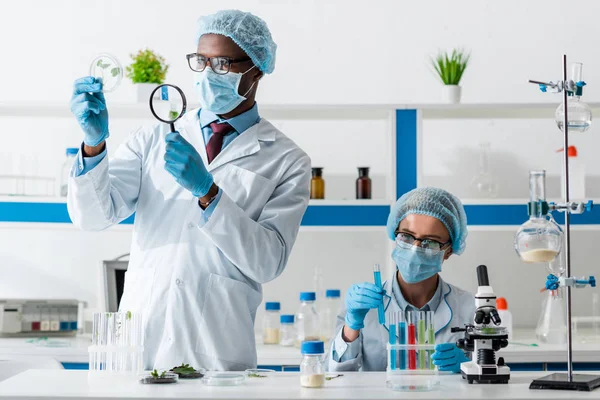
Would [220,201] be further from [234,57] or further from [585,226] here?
[585,226]

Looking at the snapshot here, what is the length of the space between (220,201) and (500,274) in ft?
6.80

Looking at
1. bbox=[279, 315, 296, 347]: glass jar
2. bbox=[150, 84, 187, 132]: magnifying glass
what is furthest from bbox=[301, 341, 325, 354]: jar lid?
bbox=[279, 315, 296, 347]: glass jar

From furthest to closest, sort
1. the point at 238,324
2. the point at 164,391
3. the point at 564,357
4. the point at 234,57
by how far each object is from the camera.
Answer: the point at 564,357 < the point at 234,57 < the point at 238,324 < the point at 164,391

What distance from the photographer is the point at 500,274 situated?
11.5ft

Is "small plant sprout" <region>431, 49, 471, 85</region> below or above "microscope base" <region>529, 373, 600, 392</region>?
above

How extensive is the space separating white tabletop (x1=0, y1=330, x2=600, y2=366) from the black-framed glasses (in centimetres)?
125

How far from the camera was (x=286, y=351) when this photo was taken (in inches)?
116

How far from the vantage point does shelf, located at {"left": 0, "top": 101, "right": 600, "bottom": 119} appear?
3143 millimetres

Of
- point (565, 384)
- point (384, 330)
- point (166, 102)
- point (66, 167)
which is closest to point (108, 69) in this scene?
point (166, 102)

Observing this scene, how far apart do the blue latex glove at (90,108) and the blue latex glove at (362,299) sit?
0.71 metres

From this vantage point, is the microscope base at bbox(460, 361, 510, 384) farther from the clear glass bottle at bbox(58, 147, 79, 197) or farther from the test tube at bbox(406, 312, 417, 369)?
the clear glass bottle at bbox(58, 147, 79, 197)

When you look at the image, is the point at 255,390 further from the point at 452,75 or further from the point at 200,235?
the point at 452,75

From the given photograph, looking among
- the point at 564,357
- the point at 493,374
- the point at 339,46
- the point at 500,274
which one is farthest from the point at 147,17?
the point at 493,374

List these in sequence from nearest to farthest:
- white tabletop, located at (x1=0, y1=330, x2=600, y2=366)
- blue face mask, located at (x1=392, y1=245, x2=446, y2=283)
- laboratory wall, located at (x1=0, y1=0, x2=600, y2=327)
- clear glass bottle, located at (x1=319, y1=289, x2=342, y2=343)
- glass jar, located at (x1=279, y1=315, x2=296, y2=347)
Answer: blue face mask, located at (x1=392, y1=245, x2=446, y2=283) < white tabletop, located at (x1=0, y1=330, x2=600, y2=366) < glass jar, located at (x1=279, y1=315, x2=296, y2=347) < clear glass bottle, located at (x1=319, y1=289, x2=342, y2=343) < laboratory wall, located at (x1=0, y1=0, x2=600, y2=327)
